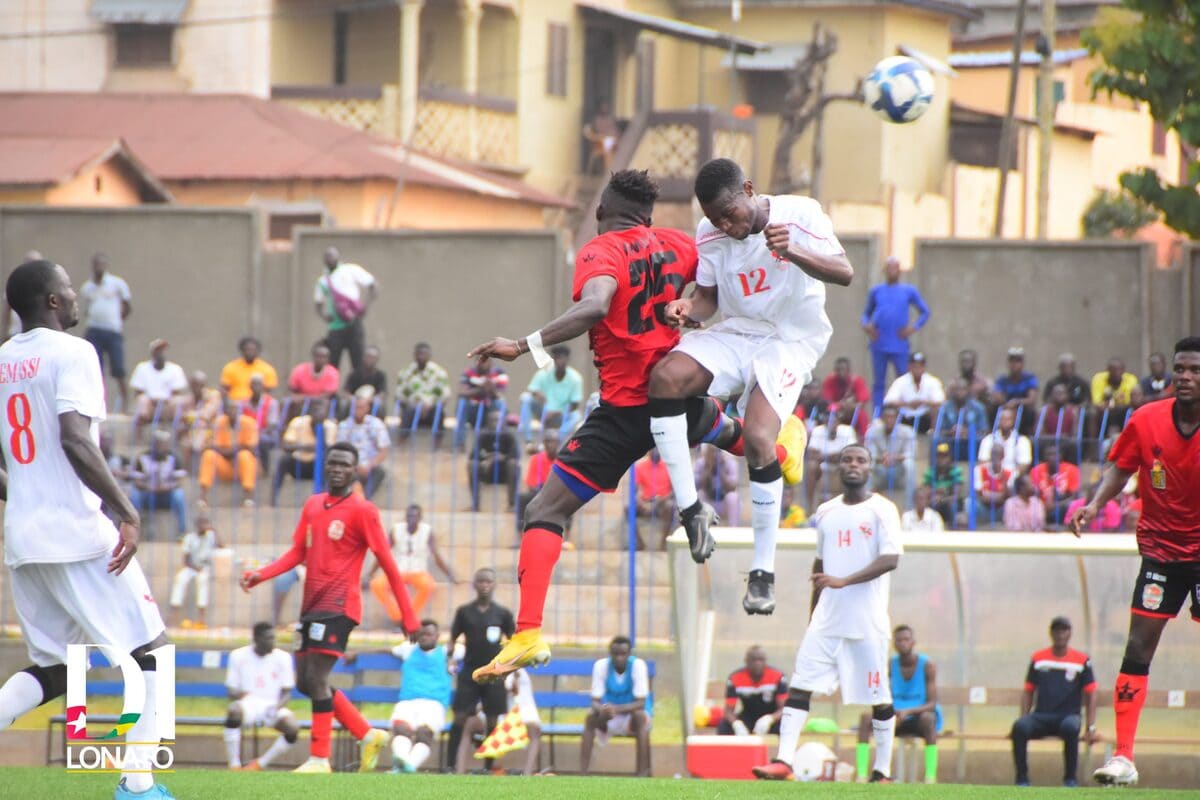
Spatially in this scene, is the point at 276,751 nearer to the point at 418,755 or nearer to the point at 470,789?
the point at 418,755

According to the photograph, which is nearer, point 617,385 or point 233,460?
point 617,385

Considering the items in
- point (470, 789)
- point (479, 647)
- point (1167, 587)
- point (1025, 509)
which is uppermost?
point (1167, 587)

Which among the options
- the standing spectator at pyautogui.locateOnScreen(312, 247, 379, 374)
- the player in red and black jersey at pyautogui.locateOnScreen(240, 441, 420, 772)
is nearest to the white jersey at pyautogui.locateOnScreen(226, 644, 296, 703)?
the player in red and black jersey at pyautogui.locateOnScreen(240, 441, 420, 772)

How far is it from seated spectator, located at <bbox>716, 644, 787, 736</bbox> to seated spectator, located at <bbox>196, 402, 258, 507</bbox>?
17.7 feet

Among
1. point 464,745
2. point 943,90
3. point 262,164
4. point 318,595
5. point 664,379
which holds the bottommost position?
point 464,745

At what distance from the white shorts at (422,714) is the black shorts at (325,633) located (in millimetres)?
2393

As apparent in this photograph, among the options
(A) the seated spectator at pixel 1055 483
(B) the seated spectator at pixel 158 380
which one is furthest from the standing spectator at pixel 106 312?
(A) the seated spectator at pixel 1055 483

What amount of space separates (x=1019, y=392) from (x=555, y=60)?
1906cm

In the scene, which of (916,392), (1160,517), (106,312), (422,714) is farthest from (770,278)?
(106,312)

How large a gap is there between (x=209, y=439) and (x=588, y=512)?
405 cm

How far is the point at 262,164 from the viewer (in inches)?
1214

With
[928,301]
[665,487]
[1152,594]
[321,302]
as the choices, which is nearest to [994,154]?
[928,301]

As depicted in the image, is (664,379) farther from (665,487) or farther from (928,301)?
(928,301)

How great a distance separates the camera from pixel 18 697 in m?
7.79
